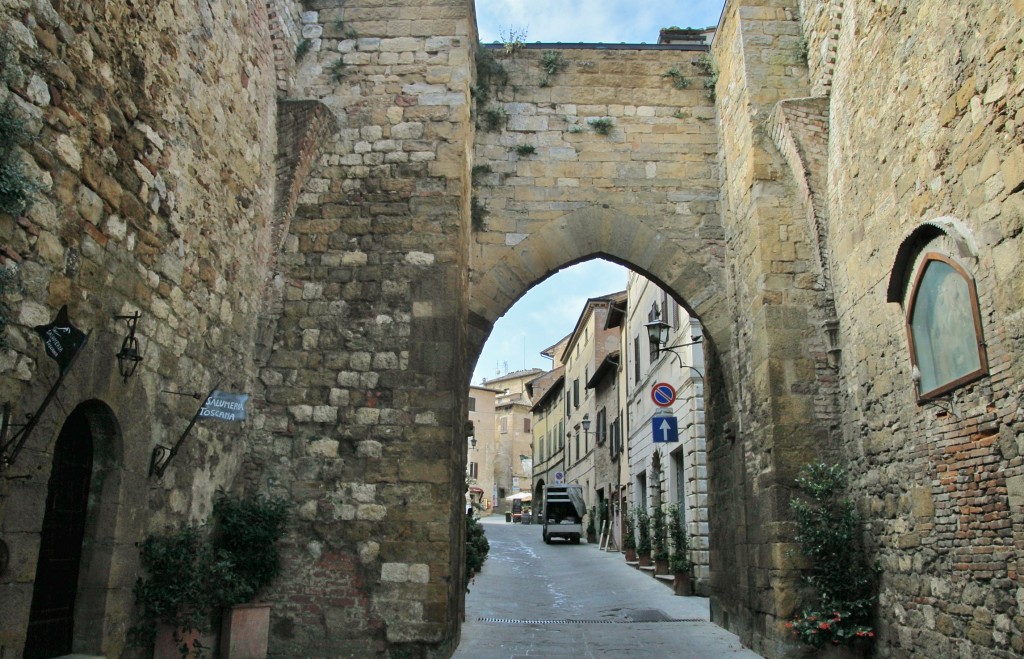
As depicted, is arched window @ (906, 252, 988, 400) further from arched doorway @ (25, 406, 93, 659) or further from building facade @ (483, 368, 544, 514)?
building facade @ (483, 368, 544, 514)

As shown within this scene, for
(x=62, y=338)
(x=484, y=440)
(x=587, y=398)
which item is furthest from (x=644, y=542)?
(x=484, y=440)

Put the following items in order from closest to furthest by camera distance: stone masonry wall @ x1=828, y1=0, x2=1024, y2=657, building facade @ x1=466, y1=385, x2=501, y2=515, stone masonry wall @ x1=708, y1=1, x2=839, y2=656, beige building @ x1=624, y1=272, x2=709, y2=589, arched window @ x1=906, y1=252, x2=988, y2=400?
stone masonry wall @ x1=828, y1=0, x2=1024, y2=657, arched window @ x1=906, y1=252, x2=988, y2=400, stone masonry wall @ x1=708, y1=1, x2=839, y2=656, beige building @ x1=624, y1=272, x2=709, y2=589, building facade @ x1=466, y1=385, x2=501, y2=515

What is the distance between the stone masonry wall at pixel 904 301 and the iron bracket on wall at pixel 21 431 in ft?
15.1

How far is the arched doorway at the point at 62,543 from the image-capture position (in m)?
4.27

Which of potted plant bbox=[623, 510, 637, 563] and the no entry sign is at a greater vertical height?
the no entry sign

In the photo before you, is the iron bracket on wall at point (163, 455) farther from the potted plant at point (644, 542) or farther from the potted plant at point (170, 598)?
the potted plant at point (644, 542)

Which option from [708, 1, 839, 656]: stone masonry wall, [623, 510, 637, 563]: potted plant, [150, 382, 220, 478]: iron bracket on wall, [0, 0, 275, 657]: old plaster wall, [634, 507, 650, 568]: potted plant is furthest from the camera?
[623, 510, 637, 563]: potted plant

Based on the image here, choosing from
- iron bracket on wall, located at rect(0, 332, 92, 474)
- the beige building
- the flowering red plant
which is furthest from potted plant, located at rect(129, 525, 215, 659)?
the beige building

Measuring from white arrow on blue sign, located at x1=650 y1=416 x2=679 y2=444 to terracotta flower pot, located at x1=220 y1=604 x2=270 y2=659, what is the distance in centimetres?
648

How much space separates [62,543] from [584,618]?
6012 mm

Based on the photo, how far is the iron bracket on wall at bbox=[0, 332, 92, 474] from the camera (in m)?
3.64

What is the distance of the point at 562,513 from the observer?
80.2 ft

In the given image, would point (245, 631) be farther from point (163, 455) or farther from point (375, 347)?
point (375, 347)

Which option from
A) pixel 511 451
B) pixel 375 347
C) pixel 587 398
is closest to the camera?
pixel 375 347
